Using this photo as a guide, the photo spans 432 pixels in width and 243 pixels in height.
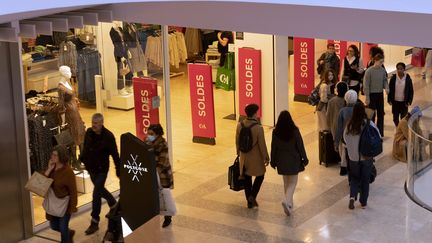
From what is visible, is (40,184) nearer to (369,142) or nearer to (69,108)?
(69,108)

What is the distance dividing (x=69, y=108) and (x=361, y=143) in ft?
12.0

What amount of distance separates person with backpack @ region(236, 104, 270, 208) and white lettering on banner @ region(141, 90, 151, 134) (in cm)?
200

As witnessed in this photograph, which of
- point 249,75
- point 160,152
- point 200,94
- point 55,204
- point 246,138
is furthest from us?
point 249,75

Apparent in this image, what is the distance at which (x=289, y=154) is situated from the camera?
10.7m

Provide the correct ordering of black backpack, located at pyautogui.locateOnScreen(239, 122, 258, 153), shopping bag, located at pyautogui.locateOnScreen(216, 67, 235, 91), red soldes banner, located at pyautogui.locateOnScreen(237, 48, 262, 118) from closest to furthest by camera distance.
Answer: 1. black backpack, located at pyautogui.locateOnScreen(239, 122, 258, 153)
2. red soldes banner, located at pyautogui.locateOnScreen(237, 48, 262, 118)
3. shopping bag, located at pyautogui.locateOnScreen(216, 67, 235, 91)

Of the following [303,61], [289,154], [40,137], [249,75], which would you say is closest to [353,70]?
[249,75]

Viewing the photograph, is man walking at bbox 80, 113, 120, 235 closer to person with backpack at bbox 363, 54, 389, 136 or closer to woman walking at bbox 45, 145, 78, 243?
woman walking at bbox 45, 145, 78, 243

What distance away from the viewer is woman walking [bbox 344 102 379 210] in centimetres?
1073

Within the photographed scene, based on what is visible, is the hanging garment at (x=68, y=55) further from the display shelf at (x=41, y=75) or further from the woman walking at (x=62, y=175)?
the woman walking at (x=62, y=175)

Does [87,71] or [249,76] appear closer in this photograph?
[87,71]

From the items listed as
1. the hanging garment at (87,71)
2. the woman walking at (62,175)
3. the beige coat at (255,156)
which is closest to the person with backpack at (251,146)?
the beige coat at (255,156)

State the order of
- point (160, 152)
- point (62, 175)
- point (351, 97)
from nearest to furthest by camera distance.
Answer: point (62, 175)
point (160, 152)
point (351, 97)

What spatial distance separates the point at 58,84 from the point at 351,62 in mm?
5650

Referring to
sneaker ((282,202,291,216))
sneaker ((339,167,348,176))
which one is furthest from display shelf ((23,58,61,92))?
sneaker ((339,167,348,176))
